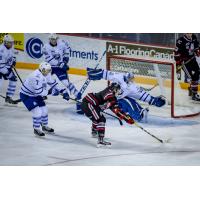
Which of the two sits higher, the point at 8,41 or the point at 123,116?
the point at 8,41

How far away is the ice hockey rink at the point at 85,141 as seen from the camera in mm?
4777

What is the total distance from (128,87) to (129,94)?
62mm

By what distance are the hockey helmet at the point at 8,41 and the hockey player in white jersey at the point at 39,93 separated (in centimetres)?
32

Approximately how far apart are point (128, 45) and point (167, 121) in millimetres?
714

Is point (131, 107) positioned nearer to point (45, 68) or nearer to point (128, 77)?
point (128, 77)

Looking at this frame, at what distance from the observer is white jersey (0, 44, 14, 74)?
4.93 meters

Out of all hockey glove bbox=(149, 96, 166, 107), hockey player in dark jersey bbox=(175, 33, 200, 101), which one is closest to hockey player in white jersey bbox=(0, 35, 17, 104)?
hockey glove bbox=(149, 96, 166, 107)

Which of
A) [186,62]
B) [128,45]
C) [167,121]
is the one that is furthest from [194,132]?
[128,45]

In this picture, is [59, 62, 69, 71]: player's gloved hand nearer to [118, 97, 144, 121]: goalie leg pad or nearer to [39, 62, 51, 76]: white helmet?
[39, 62, 51, 76]: white helmet

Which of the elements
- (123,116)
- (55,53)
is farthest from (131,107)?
(55,53)

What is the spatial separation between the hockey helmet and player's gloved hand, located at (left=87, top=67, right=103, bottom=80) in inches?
27.6

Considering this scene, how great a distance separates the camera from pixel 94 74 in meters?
4.80

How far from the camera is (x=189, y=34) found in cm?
470

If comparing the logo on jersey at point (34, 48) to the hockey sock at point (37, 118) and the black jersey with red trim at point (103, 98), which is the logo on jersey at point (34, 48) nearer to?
the hockey sock at point (37, 118)
